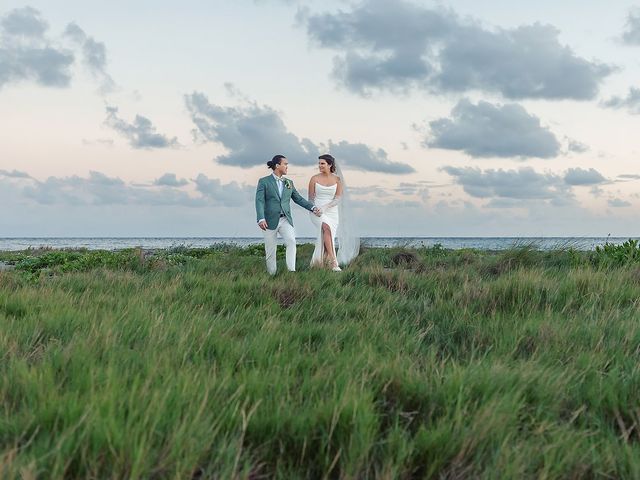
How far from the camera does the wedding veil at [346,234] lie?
1433 cm

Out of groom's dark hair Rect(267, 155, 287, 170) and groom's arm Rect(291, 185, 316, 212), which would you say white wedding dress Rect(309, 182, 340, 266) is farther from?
groom's dark hair Rect(267, 155, 287, 170)

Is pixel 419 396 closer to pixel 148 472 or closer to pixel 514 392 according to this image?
pixel 514 392

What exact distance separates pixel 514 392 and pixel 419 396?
2.00ft

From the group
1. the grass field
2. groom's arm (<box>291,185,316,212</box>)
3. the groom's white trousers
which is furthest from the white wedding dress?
the grass field

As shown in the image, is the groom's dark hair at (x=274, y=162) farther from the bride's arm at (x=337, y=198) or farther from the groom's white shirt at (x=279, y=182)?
the bride's arm at (x=337, y=198)

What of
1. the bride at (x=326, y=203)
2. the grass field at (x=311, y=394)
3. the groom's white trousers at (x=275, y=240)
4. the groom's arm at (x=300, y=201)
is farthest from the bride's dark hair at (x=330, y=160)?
the grass field at (x=311, y=394)

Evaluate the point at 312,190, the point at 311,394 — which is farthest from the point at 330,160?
the point at 311,394

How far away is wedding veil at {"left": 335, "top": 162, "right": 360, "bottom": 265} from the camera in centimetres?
1433

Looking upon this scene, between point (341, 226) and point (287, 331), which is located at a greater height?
point (341, 226)

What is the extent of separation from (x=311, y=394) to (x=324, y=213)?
1062 cm

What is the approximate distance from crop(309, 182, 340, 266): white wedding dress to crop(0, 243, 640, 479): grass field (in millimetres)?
7456

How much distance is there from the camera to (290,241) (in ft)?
38.5

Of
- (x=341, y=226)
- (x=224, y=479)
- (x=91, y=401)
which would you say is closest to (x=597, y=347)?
(x=224, y=479)

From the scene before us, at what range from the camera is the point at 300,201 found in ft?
41.3
